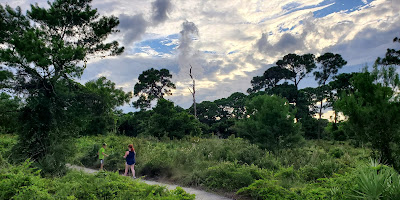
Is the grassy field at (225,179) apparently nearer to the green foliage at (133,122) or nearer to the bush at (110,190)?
the bush at (110,190)

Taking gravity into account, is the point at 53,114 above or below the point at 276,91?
below

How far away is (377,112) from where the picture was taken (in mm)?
10867

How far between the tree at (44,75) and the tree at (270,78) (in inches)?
1272

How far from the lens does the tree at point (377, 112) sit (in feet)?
35.5

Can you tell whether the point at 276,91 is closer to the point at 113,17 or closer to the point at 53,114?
the point at 113,17

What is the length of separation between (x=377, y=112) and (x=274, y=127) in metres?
7.45

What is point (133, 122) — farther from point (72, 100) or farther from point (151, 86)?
point (72, 100)

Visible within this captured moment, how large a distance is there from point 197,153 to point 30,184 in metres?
8.20

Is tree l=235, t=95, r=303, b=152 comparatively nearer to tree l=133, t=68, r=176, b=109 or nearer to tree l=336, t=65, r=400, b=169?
tree l=336, t=65, r=400, b=169

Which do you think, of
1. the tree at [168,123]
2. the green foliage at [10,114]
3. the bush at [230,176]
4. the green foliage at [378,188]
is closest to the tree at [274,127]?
the bush at [230,176]

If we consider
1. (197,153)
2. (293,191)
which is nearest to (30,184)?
(293,191)

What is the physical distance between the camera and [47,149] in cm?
1497

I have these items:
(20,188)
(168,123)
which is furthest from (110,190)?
(168,123)

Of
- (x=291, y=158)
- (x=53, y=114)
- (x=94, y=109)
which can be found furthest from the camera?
(x=94, y=109)
